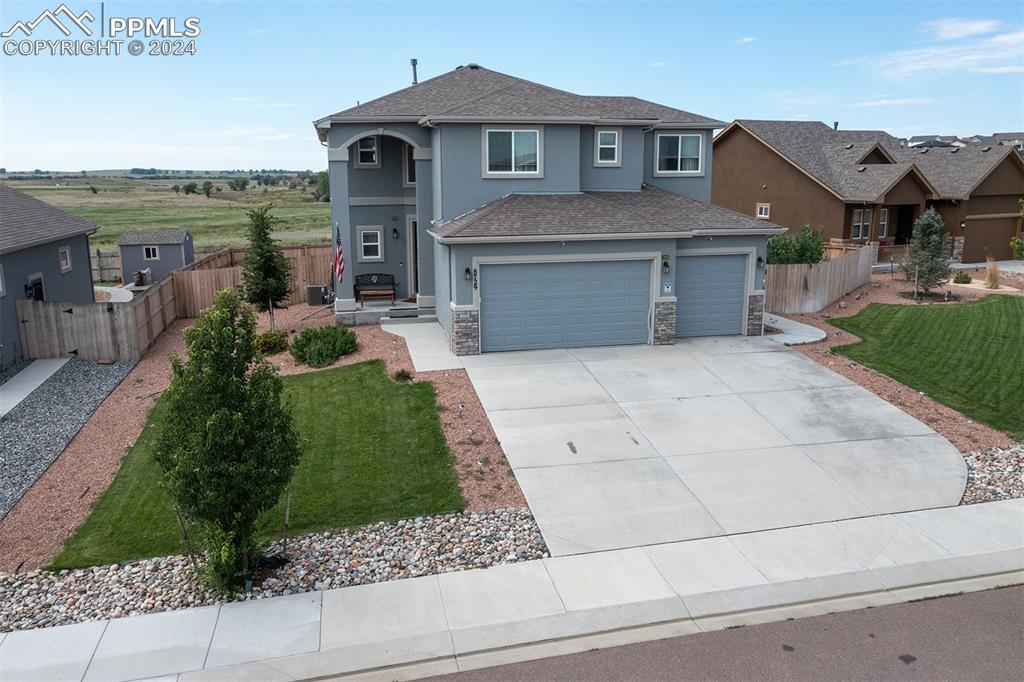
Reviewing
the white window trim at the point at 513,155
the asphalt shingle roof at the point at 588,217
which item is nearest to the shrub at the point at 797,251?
the asphalt shingle roof at the point at 588,217

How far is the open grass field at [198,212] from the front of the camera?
58.2 meters

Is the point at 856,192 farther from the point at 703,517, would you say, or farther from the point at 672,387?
the point at 703,517

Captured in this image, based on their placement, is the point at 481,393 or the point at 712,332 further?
the point at 712,332

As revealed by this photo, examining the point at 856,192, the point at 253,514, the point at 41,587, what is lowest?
the point at 41,587

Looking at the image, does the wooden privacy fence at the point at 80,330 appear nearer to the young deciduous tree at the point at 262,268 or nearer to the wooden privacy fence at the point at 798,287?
the young deciduous tree at the point at 262,268

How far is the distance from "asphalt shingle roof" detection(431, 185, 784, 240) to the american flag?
335 centimetres

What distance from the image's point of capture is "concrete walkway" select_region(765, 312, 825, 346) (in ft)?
63.6

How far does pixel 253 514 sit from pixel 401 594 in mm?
1912

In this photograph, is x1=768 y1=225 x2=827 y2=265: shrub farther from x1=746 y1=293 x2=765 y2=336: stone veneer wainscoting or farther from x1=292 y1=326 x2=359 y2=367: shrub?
x1=292 y1=326 x2=359 y2=367: shrub

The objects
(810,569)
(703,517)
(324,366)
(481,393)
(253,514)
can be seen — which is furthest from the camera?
(324,366)

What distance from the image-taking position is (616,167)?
21031 millimetres

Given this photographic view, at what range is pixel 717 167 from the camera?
40.1 m

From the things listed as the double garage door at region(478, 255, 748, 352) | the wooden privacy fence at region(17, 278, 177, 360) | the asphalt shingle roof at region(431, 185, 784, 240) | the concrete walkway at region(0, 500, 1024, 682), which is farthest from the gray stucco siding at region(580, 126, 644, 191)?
the concrete walkway at region(0, 500, 1024, 682)

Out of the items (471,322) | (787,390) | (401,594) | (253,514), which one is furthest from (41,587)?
(787,390)
